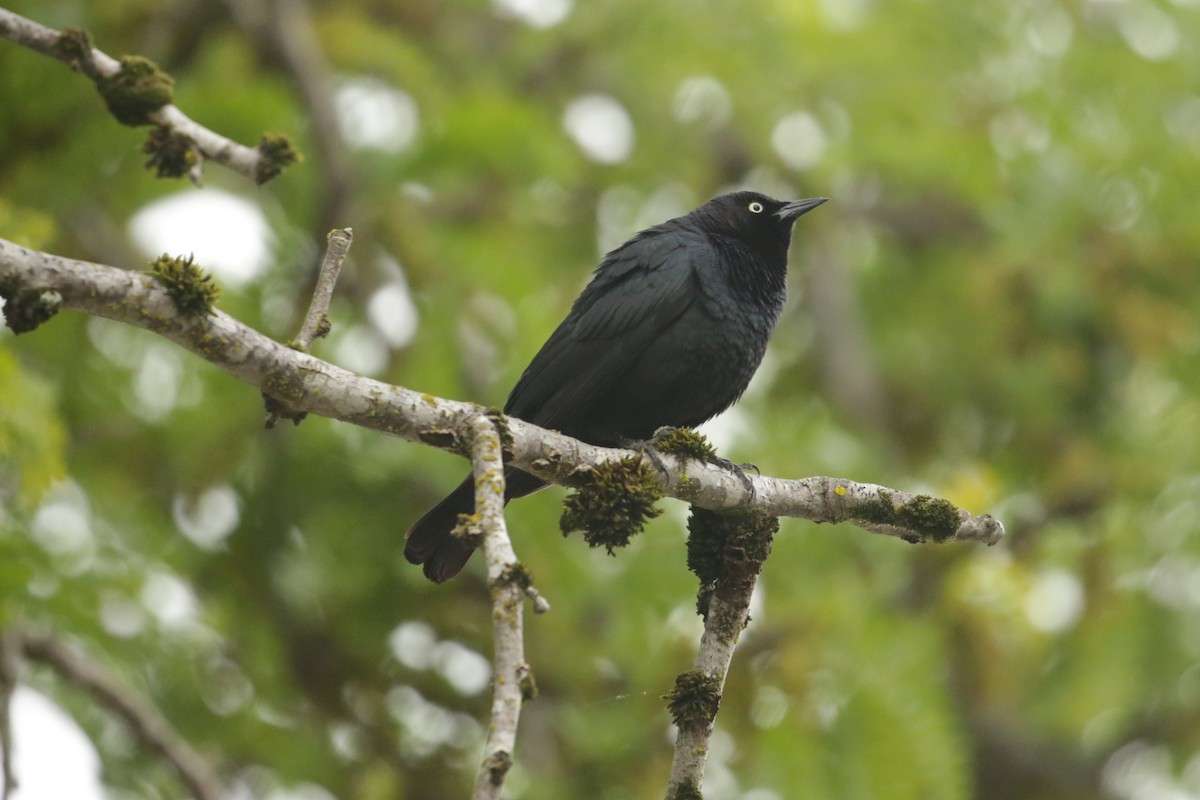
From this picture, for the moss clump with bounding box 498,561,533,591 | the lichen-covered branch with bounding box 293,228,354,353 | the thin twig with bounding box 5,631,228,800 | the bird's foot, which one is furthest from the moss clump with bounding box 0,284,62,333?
the thin twig with bounding box 5,631,228,800

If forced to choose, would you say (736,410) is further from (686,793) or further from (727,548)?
(686,793)

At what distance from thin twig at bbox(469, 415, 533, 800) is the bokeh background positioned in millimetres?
1855

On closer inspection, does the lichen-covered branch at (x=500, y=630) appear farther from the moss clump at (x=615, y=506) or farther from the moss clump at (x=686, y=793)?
the moss clump at (x=686, y=793)

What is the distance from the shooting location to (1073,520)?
8.31 metres

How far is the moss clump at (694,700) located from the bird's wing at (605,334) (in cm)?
179

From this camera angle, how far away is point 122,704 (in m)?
4.76

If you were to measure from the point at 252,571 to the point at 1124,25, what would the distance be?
307 inches

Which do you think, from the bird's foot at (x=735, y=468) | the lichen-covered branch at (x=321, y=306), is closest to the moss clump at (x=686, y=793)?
the bird's foot at (x=735, y=468)

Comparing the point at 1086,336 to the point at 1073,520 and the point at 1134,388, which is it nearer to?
the point at 1134,388

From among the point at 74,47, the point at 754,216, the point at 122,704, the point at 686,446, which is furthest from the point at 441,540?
the point at 754,216

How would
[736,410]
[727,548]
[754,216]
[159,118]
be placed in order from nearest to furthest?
[727,548] → [159,118] → [754,216] → [736,410]

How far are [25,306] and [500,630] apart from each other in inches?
45.6

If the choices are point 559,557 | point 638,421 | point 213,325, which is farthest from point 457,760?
point 213,325

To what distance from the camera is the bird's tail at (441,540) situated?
4109 millimetres
